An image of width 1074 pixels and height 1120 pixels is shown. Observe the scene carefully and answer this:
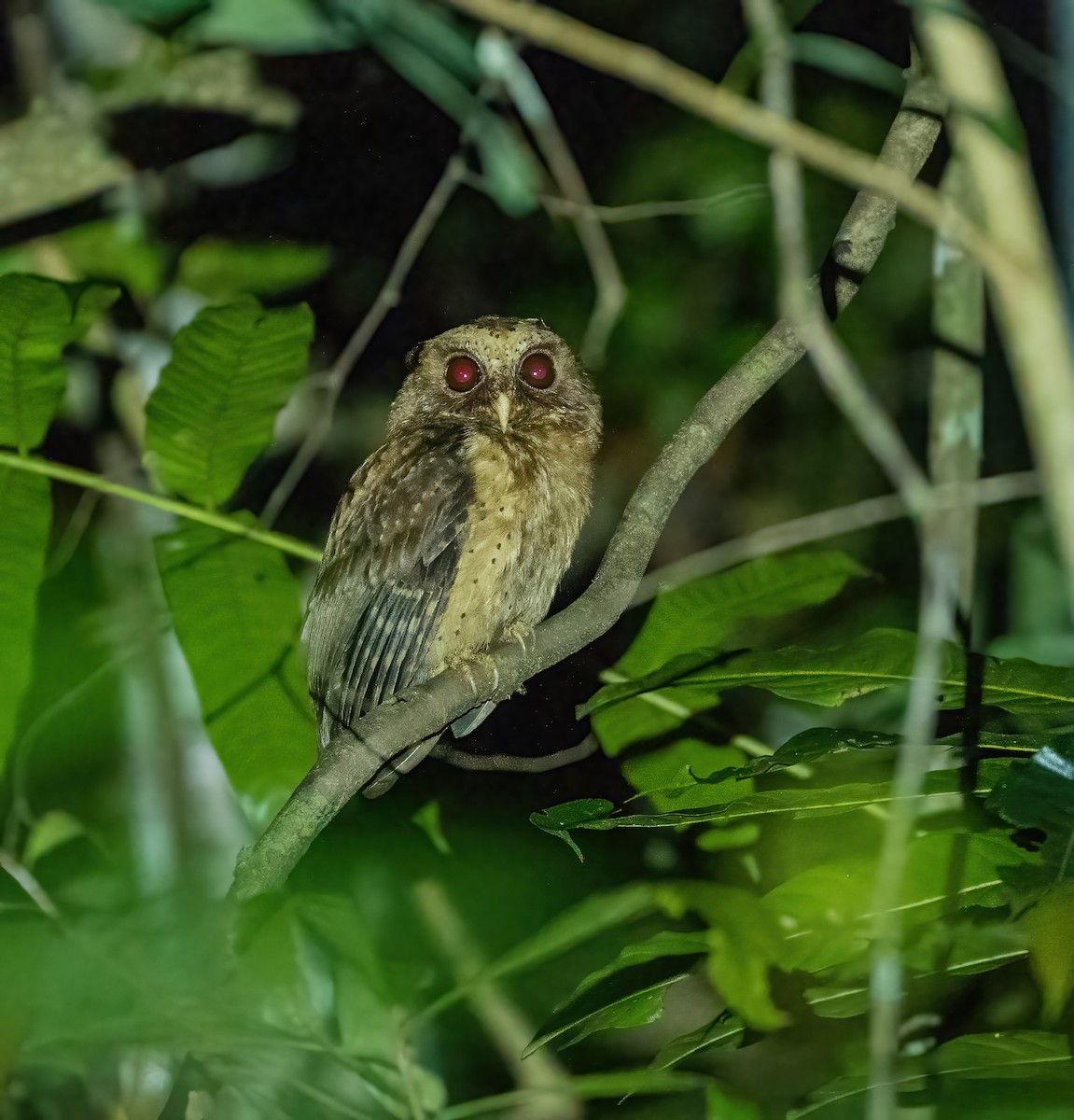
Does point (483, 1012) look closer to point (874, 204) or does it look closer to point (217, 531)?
point (217, 531)

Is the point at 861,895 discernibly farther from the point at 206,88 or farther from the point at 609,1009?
the point at 206,88

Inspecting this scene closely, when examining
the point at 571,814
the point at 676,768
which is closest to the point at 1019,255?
the point at 571,814

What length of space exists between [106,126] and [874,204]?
4.06 feet

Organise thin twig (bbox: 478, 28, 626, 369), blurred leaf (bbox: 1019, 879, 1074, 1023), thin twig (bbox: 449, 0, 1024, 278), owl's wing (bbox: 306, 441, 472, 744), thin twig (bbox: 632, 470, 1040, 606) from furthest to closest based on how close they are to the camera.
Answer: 1. owl's wing (bbox: 306, 441, 472, 744)
2. thin twig (bbox: 478, 28, 626, 369)
3. thin twig (bbox: 632, 470, 1040, 606)
4. blurred leaf (bbox: 1019, 879, 1074, 1023)
5. thin twig (bbox: 449, 0, 1024, 278)

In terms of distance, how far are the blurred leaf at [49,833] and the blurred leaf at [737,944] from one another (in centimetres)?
80

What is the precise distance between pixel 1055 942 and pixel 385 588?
3.59 ft

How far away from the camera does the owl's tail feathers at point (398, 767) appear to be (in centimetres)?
152

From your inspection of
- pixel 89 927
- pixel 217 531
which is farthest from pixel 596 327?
pixel 89 927

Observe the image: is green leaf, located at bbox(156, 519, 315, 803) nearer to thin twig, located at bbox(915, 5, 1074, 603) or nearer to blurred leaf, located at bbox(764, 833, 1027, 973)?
blurred leaf, located at bbox(764, 833, 1027, 973)

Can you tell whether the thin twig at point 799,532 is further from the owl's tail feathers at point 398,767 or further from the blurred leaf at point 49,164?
the blurred leaf at point 49,164

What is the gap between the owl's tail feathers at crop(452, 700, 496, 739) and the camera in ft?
5.61

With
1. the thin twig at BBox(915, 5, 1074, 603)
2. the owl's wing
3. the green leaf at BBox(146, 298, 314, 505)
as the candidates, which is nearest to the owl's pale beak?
the owl's wing

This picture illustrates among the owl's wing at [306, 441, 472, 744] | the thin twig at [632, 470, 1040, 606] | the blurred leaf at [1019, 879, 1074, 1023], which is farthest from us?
the owl's wing at [306, 441, 472, 744]

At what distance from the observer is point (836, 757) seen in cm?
93
